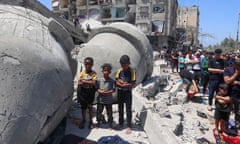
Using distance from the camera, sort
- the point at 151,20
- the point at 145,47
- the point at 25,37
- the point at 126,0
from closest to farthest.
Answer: the point at 25,37, the point at 145,47, the point at 151,20, the point at 126,0

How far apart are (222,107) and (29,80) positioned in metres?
3.60

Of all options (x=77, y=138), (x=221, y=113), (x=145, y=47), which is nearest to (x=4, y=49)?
(x=77, y=138)

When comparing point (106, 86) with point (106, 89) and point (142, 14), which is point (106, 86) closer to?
point (106, 89)

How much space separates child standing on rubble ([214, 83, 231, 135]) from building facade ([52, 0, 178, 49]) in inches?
1252

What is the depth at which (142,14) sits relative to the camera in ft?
121

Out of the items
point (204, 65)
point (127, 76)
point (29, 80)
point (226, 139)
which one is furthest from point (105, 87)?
point (204, 65)

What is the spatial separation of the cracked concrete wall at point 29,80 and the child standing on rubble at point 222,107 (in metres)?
2.83

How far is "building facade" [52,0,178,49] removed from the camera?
36.1 metres

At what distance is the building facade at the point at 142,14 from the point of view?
36094mm

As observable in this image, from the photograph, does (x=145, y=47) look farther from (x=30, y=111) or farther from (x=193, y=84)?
(x=30, y=111)

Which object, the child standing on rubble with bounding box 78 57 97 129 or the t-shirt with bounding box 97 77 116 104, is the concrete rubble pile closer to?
the t-shirt with bounding box 97 77 116 104

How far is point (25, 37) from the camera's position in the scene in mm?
3436

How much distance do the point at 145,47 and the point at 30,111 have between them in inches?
201

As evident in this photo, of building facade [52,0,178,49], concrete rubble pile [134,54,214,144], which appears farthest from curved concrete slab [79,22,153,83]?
building facade [52,0,178,49]
